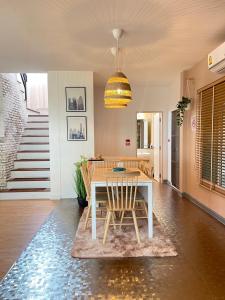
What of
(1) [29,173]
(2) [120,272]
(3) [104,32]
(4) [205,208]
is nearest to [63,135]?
(1) [29,173]

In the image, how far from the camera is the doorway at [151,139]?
716 centimetres

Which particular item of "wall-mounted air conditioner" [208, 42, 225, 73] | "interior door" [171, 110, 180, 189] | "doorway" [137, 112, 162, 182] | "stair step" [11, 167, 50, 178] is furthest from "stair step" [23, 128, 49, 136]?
"wall-mounted air conditioner" [208, 42, 225, 73]

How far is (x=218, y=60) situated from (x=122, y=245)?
274 centimetres

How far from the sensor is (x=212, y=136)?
4.08 meters

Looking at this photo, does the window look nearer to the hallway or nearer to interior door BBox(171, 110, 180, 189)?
the hallway

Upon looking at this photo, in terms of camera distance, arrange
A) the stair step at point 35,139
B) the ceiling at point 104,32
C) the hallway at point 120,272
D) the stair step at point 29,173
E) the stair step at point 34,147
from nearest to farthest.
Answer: the hallway at point 120,272 → the ceiling at point 104,32 → the stair step at point 29,173 → the stair step at point 34,147 → the stair step at point 35,139

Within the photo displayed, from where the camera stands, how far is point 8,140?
19.5 feet

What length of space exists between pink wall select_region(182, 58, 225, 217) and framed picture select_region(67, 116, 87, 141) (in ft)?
→ 7.23

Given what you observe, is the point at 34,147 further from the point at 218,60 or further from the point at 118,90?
the point at 218,60

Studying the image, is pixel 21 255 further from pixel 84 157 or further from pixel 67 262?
pixel 84 157

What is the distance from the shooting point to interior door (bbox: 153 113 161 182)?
7.12m

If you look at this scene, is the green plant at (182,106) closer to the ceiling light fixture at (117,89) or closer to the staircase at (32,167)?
the ceiling light fixture at (117,89)

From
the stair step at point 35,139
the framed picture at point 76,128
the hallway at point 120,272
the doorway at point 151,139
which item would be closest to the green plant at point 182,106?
the doorway at point 151,139

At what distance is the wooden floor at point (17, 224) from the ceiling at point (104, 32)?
2.77 meters
